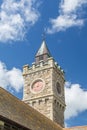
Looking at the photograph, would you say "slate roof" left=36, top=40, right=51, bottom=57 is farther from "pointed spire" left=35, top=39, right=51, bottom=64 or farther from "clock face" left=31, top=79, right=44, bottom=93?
"clock face" left=31, top=79, right=44, bottom=93

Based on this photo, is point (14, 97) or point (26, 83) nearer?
point (14, 97)

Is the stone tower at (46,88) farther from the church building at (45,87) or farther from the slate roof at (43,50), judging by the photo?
the slate roof at (43,50)

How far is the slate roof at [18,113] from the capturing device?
20.0 m

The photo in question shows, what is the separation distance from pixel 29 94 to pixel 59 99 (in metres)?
3.83

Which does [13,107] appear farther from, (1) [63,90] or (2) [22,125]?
(1) [63,90]

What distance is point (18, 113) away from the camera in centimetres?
2166

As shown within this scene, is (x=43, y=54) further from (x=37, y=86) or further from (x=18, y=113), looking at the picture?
(x=18, y=113)

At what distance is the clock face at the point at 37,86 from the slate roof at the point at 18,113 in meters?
15.5

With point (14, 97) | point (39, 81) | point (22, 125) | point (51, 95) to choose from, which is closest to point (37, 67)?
point (39, 81)

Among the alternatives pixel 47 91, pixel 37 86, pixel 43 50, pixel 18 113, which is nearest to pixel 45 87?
pixel 47 91

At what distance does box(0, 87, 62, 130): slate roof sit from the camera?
2003cm

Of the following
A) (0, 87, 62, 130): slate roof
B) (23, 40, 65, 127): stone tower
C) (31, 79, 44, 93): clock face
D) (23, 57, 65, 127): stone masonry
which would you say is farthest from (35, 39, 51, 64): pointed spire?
(0, 87, 62, 130): slate roof

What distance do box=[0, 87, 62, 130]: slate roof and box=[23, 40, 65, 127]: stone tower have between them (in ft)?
45.6

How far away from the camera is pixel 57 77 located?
43156 mm
